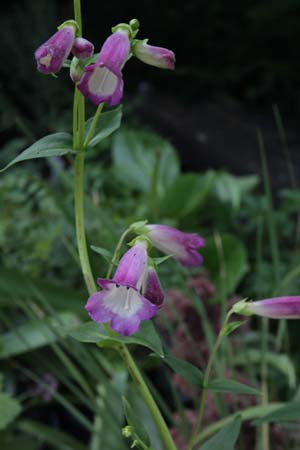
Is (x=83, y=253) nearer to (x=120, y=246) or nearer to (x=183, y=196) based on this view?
(x=120, y=246)

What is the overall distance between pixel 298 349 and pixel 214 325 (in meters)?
0.36

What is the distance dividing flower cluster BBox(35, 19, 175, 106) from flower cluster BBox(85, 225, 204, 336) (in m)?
0.14

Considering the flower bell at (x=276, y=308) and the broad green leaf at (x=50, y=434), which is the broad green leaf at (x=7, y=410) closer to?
the broad green leaf at (x=50, y=434)

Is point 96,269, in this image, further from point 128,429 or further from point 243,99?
point 243,99

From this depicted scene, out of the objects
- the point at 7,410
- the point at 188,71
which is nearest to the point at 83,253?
the point at 7,410

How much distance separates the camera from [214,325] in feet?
6.07

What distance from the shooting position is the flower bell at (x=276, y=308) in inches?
28.3

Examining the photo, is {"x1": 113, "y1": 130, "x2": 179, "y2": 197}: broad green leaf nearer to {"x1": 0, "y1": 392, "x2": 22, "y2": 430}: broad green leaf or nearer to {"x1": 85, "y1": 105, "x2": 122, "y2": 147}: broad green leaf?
{"x1": 0, "y1": 392, "x2": 22, "y2": 430}: broad green leaf

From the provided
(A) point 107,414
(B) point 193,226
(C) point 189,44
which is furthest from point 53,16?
(A) point 107,414

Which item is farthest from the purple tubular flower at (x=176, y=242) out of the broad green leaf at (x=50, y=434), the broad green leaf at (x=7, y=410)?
the broad green leaf at (x=50, y=434)

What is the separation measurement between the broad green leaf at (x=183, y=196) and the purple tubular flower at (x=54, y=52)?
5.49ft

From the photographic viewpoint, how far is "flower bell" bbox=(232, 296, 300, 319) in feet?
2.36

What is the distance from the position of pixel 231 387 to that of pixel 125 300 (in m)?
0.15

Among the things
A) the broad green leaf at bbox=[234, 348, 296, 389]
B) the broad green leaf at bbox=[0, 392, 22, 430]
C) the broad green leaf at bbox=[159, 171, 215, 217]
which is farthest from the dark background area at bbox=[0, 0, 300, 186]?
the broad green leaf at bbox=[0, 392, 22, 430]
